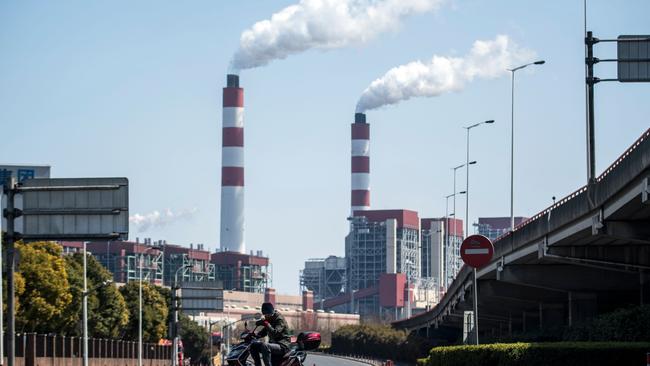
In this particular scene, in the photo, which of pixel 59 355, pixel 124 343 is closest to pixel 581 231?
pixel 59 355

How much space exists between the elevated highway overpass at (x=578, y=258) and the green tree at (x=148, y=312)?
87.5ft

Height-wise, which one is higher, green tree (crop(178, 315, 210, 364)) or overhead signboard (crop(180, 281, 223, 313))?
overhead signboard (crop(180, 281, 223, 313))

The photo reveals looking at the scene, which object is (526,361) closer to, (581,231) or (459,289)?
(581,231)

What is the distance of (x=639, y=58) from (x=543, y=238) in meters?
18.7

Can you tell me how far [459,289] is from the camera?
9700 cm

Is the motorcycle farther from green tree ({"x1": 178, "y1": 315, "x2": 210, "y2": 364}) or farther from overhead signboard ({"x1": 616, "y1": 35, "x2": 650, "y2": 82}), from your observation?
green tree ({"x1": 178, "y1": 315, "x2": 210, "y2": 364})

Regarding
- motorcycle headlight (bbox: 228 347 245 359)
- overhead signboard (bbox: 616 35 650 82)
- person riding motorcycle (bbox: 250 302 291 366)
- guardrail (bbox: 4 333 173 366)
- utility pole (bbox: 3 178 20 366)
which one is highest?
overhead signboard (bbox: 616 35 650 82)

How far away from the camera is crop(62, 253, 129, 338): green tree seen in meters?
88.7

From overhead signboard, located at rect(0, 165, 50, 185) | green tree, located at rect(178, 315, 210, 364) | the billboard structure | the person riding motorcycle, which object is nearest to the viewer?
the person riding motorcycle

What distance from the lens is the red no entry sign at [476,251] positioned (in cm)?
3519

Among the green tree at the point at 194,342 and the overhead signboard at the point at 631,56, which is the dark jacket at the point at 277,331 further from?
the green tree at the point at 194,342

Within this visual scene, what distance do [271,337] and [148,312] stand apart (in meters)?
101

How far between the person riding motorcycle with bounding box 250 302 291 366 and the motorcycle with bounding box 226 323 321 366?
0.14 meters

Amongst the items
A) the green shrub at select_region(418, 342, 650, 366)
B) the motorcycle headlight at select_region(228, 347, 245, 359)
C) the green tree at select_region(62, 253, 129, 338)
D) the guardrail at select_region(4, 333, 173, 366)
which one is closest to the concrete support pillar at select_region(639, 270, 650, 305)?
the guardrail at select_region(4, 333, 173, 366)
